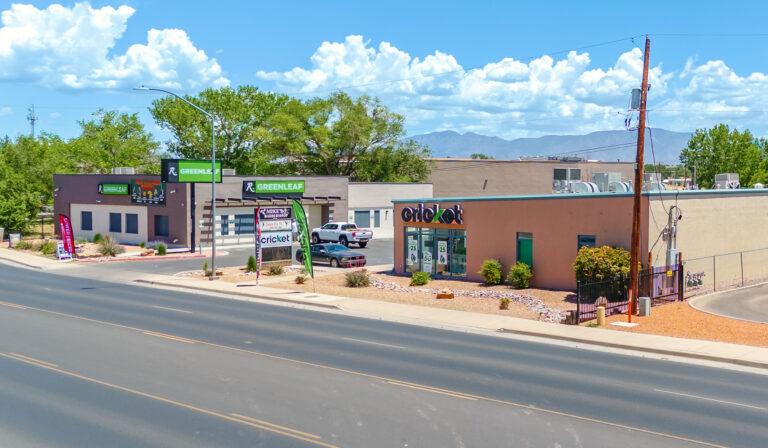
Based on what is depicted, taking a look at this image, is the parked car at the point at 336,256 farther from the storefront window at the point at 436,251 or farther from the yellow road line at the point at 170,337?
the yellow road line at the point at 170,337

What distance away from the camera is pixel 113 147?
4158 inches

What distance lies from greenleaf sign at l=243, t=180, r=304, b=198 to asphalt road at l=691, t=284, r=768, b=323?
117 feet

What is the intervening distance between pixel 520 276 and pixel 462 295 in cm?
285

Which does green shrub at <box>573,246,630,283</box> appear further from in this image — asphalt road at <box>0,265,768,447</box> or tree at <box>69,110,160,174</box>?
tree at <box>69,110,160,174</box>

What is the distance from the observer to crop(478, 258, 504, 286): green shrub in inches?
1412

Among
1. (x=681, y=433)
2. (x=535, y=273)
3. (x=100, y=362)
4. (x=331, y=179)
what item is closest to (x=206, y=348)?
(x=100, y=362)

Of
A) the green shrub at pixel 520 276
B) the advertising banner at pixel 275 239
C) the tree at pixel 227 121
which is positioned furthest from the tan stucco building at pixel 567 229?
the tree at pixel 227 121

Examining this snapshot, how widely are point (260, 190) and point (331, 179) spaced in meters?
6.97

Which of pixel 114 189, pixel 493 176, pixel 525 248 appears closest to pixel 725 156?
pixel 493 176

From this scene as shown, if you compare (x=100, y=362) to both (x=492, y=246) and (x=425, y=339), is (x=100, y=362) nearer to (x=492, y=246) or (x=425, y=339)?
(x=425, y=339)

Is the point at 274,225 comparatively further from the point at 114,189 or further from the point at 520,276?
the point at 114,189

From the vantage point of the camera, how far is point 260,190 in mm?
59719

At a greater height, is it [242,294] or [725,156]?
[725,156]

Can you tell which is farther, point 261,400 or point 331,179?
point 331,179
